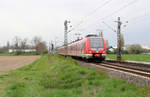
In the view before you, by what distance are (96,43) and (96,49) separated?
792mm

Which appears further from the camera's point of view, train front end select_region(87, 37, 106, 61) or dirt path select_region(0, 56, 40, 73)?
dirt path select_region(0, 56, 40, 73)

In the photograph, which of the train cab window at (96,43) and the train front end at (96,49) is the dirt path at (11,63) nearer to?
the train front end at (96,49)

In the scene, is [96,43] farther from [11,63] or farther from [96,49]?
[11,63]

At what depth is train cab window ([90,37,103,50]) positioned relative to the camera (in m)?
24.1

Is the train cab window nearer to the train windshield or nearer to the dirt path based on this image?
the train windshield

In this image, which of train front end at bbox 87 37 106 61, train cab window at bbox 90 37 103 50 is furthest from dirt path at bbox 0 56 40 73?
train cab window at bbox 90 37 103 50

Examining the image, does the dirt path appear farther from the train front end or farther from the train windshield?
the train windshield

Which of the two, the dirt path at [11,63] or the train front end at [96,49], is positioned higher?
the train front end at [96,49]

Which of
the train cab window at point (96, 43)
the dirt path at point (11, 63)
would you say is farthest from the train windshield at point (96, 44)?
the dirt path at point (11, 63)

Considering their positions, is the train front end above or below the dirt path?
above

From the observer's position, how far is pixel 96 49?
2405 cm

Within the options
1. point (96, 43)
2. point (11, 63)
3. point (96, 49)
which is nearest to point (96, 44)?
point (96, 43)

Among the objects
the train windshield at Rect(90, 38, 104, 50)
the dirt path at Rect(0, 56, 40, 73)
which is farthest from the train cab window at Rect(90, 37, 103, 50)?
the dirt path at Rect(0, 56, 40, 73)

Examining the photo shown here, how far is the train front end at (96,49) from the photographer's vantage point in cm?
2381
